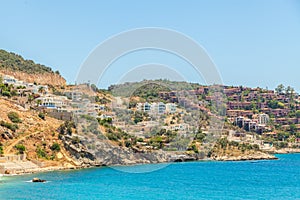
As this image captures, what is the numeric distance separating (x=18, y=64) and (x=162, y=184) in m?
37.9

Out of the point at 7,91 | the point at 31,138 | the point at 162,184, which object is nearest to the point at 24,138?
the point at 31,138

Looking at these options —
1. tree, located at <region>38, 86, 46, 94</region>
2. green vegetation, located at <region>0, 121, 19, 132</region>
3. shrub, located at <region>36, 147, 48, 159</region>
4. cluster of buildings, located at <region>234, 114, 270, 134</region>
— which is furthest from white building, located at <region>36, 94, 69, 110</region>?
cluster of buildings, located at <region>234, 114, 270, 134</region>

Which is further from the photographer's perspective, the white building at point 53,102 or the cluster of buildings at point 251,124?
the cluster of buildings at point 251,124

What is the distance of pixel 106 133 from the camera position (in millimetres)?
38562

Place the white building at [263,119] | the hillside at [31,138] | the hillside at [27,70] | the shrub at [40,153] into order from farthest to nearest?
the white building at [263,119]
the hillside at [27,70]
the shrub at [40,153]
the hillside at [31,138]

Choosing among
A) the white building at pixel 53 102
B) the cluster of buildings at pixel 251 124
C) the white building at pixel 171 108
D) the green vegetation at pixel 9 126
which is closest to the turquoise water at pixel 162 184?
the green vegetation at pixel 9 126

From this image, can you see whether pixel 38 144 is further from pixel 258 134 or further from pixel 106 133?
pixel 258 134

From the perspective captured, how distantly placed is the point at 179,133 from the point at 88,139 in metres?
9.88

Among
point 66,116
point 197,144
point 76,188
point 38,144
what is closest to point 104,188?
point 76,188

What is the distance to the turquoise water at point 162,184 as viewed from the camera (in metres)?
22.9

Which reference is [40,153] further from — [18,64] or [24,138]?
[18,64]

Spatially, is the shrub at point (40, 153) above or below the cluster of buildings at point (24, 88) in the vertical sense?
below

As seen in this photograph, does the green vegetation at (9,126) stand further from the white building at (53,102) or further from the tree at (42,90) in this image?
the tree at (42,90)

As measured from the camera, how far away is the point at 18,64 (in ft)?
197
